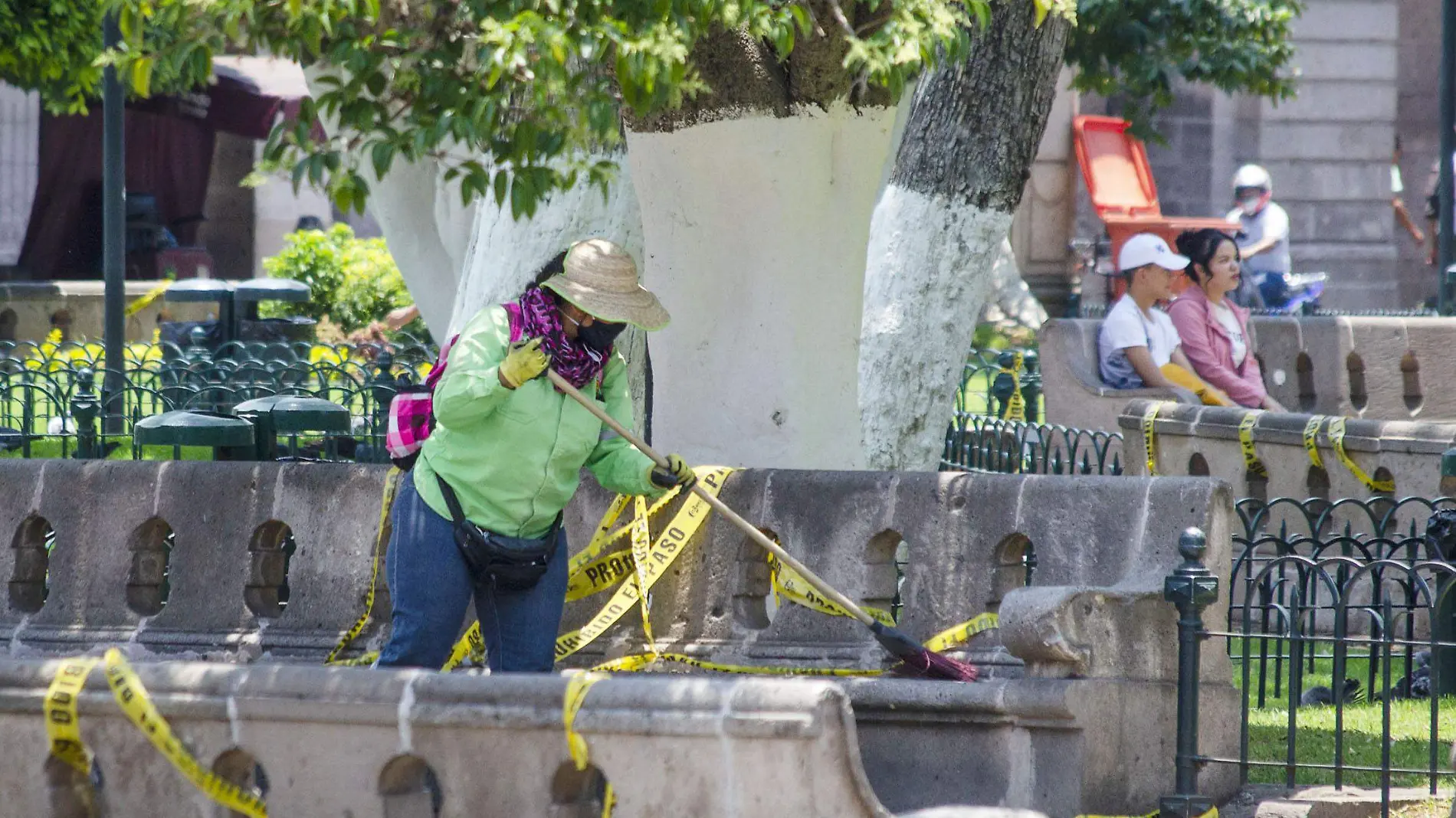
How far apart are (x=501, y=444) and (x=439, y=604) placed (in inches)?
18.7

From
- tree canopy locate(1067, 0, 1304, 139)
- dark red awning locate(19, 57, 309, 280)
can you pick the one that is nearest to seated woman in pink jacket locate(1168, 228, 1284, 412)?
tree canopy locate(1067, 0, 1304, 139)

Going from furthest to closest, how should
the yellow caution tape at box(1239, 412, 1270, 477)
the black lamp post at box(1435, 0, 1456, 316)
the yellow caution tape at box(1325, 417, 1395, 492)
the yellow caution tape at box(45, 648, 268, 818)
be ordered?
the black lamp post at box(1435, 0, 1456, 316) < the yellow caution tape at box(1239, 412, 1270, 477) < the yellow caution tape at box(1325, 417, 1395, 492) < the yellow caution tape at box(45, 648, 268, 818)

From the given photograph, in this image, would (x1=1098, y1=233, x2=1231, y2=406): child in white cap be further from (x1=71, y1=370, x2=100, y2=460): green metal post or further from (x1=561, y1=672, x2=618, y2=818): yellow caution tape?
(x1=561, y1=672, x2=618, y2=818): yellow caution tape

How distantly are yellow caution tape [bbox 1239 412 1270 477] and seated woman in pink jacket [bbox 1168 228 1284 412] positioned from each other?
153cm

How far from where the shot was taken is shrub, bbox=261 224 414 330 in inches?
800

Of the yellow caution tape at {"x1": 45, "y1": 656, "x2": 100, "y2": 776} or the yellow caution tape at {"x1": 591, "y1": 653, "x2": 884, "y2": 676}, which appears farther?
the yellow caution tape at {"x1": 591, "y1": 653, "x2": 884, "y2": 676}

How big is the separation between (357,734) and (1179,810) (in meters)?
2.32

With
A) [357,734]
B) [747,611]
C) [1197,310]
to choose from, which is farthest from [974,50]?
[357,734]

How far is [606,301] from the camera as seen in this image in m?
5.67

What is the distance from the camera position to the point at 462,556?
577 cm

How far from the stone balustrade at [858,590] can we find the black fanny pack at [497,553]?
2.35ft

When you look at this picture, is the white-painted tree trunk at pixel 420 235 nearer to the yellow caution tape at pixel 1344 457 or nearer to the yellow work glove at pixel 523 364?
the yellow caution tape at pixel 1344 457

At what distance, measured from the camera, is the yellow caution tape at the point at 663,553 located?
252 inches

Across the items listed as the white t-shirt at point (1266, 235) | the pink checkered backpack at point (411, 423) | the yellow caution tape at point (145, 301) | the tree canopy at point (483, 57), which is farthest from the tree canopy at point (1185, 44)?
the pink checkered backpack at point (411, 423)
